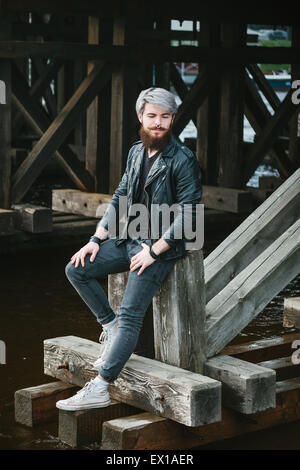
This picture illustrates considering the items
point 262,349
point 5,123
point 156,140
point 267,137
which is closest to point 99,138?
point 5,123

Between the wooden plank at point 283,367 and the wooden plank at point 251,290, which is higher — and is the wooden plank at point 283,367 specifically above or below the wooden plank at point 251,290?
below

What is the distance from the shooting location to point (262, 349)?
5.60 metres

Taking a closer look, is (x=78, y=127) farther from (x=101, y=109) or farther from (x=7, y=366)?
(x=7, y=366)

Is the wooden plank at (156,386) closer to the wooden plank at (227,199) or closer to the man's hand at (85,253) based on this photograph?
the man's hand at (85,253)

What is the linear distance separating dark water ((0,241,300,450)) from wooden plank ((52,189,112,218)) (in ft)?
1.47

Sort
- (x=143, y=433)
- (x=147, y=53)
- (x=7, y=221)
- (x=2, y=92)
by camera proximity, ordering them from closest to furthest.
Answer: (x=143, y=433) < (x=2, y=92) < (x=7, y=221) < (x=147, y=53)

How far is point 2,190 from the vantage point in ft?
29.1

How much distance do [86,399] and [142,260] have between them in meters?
0.71

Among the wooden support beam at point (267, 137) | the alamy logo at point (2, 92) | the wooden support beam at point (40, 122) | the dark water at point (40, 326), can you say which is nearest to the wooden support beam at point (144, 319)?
the dark water at point (40, 326)

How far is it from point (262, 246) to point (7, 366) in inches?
68.8

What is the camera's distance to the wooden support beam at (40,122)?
→ 888 cm

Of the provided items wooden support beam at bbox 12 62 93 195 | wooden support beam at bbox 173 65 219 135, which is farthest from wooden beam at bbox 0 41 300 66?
wooden support beam at bbox 12 62 93 195

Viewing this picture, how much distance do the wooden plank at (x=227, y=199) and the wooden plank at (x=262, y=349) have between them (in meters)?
4.21

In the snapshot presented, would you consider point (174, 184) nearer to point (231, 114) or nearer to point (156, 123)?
point (156, 123)
